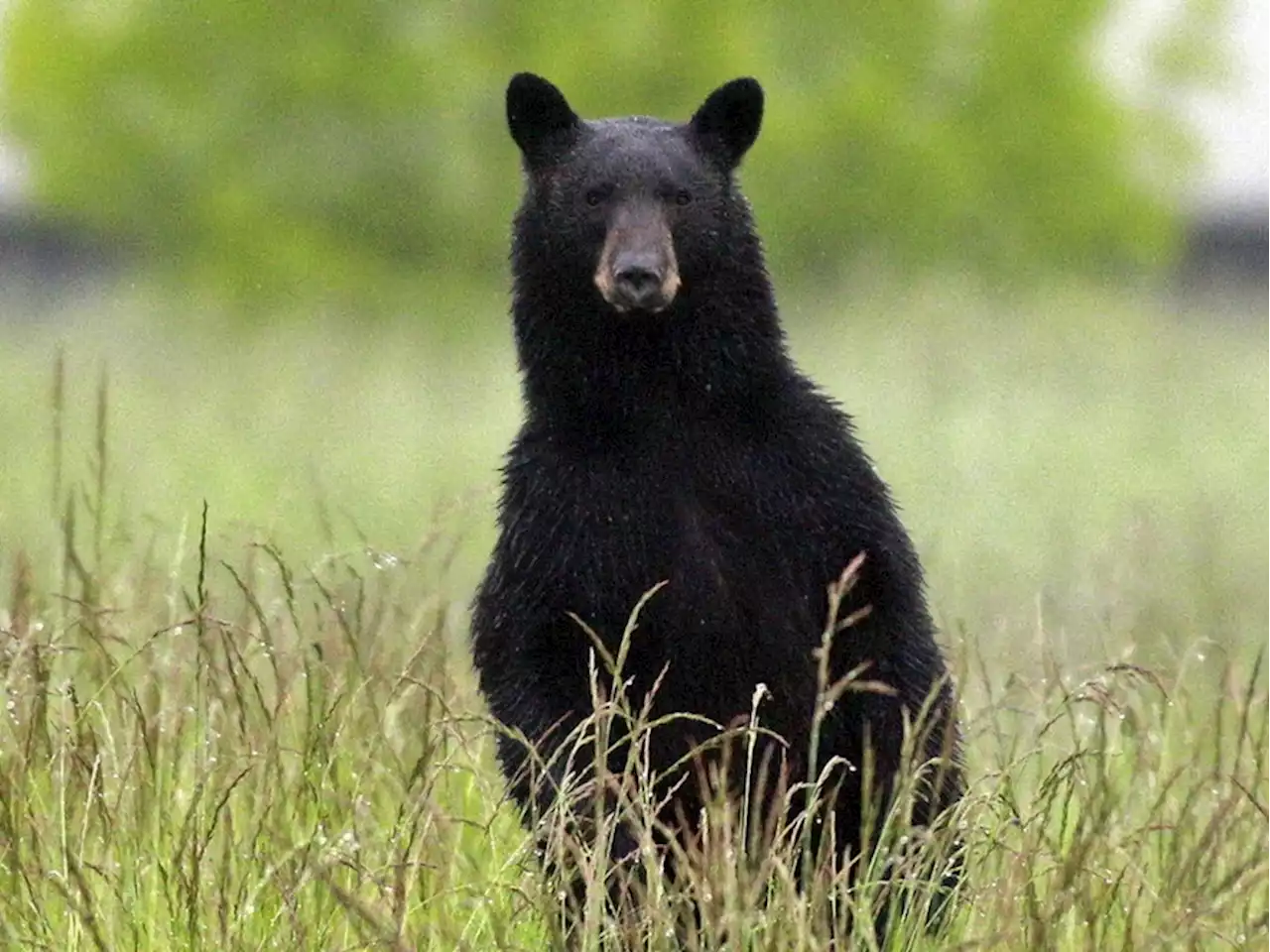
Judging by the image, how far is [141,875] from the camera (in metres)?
3.92

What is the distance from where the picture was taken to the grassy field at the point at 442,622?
3.72 metres

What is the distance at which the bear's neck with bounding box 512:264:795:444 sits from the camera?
4.56 m

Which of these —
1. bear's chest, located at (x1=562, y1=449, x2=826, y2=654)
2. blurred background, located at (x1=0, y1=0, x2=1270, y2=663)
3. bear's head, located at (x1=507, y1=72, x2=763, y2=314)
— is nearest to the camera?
bear's chest, located at (x1=562, y1=449, x2=826, y2=654)

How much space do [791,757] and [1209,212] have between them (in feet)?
151

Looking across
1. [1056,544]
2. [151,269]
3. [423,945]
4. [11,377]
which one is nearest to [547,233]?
[423,945]

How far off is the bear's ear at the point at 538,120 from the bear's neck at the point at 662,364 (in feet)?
1.40

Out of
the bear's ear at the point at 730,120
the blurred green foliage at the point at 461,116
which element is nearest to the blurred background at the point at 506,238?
the blurred green foliage at the point at 461,116

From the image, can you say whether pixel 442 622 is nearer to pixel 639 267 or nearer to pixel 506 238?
pixel 639 267

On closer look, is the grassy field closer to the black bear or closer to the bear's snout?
the black bear

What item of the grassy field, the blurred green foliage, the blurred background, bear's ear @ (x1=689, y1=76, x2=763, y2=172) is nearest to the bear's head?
bear's ear @ (x1=689, y1=76, x2=763, y2=172)

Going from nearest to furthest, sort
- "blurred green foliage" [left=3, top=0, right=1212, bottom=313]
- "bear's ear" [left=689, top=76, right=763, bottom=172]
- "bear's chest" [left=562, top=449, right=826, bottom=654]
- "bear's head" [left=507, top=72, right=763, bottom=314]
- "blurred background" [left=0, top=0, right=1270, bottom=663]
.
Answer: "bear's chest" [left=562, top=449, right=826, bottom=654] → "bear's head" [left=507, top=72, right=763, bottom=314] → "bear's ear" [left=689, top=76, right=763, bottom=172] → "blurred background" [left=0, top=0, right=1270, bottom=663] → "blurred green foliage" [left=3, top=0, right=1212, bottom=313]

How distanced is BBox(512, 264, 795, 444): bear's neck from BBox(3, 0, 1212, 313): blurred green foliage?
14282mm

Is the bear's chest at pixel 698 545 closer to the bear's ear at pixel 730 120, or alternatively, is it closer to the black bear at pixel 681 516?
the black bear at pixel 681 516

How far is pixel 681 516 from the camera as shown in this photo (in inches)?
174
